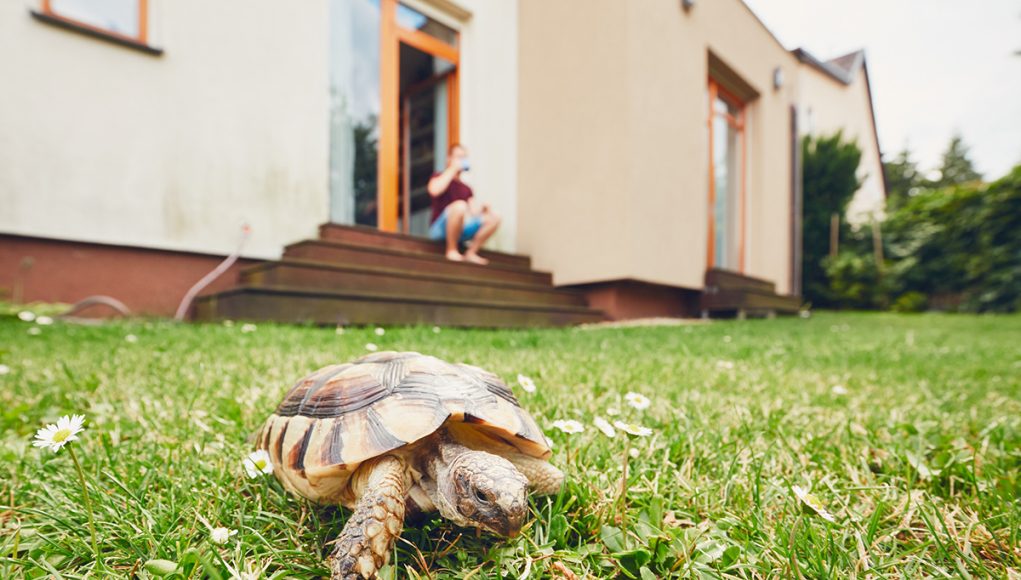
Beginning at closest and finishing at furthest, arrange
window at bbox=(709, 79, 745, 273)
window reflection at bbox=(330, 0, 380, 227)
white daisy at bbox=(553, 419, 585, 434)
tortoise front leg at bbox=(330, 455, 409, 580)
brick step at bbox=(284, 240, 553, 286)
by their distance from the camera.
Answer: tortoise front leg at bbox=(330, 455, 409, 580)
white daisy at bbox=(553, 419, 585, 434)
brick step at bbox=(284, 240, 553, 286)
window reflection at bbox=(330, 0, 380, 227)
window at bbox=(709, 79, 745, 273)

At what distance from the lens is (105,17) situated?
192 inches

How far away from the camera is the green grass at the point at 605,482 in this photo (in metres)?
0.98

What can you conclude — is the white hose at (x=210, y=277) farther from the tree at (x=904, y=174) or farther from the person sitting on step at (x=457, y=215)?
the tree at (x=904, y=174)

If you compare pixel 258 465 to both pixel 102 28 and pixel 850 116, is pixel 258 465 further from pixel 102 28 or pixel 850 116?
pixel 850 116

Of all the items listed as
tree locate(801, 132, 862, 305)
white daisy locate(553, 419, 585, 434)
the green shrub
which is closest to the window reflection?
white daisy locate(553, 419, 585, 434)

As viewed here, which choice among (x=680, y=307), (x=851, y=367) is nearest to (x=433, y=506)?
(x=851, y=367)

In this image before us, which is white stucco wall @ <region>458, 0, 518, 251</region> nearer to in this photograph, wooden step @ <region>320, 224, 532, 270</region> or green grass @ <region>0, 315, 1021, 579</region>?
wooden step @ <region>320, 224, 532, 270</region>

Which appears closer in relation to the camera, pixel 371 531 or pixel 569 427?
pixel 371 531

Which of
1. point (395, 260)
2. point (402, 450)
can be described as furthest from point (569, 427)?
point (395, 260)

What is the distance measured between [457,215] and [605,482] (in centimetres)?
548

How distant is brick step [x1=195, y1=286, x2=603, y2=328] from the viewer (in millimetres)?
4566

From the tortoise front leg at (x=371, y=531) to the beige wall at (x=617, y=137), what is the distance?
247 inches

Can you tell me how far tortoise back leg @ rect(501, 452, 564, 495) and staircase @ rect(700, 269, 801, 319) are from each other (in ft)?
25.7

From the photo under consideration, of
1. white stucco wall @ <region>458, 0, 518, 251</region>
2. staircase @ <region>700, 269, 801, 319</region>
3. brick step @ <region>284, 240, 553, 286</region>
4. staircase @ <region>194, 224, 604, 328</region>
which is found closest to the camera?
staircase @ <region>194, 224, 604, 328</region>
